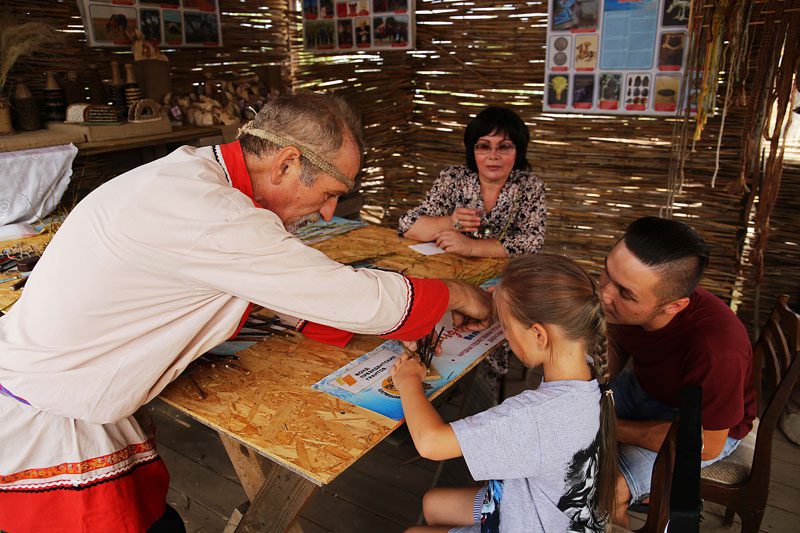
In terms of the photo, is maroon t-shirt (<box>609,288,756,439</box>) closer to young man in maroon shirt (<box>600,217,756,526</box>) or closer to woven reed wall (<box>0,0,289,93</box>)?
young man in maroon shirt (<box>600,217,756,526</box>)

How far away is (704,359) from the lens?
1.56 metres

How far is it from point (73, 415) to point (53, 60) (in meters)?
2.93

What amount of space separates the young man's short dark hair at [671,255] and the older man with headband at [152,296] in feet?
1.99

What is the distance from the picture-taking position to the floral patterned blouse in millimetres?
2822

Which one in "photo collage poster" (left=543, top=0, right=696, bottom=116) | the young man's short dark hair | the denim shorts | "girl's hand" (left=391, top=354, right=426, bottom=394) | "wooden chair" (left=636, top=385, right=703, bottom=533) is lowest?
the denim shorts

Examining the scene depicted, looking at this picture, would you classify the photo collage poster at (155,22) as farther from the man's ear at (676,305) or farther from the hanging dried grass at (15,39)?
the man's ear at (676,305)

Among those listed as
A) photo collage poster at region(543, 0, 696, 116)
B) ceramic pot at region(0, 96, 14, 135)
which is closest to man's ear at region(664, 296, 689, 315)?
photo collage poster at region(543, 0, 696, 116)

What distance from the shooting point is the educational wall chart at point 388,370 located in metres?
1.46

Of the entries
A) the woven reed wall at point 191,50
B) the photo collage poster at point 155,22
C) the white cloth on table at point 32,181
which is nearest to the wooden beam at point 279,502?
the white cloth on table at point 32,181

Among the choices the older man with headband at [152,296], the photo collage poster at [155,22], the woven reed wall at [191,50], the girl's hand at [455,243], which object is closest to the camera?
the older man with headband at [152,296]

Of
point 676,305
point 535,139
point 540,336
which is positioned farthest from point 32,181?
point 535,139

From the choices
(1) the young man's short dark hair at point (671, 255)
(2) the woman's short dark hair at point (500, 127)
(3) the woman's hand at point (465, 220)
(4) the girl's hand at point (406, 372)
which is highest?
(2) the woman's short dark hair at point (500, 127)

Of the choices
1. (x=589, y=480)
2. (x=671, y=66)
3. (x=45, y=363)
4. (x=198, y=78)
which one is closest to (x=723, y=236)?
(x=671, y=66)

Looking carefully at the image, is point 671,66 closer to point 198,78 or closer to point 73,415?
point 198,78
